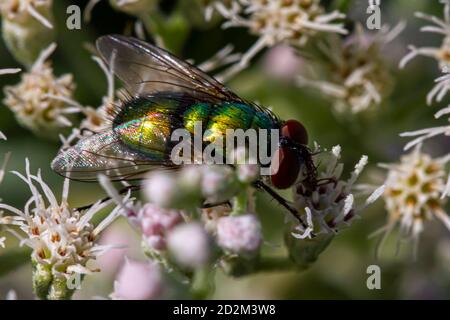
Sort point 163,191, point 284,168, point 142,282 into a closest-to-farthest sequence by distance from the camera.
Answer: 1. point 163,191
2. point 142,282
3. point 284,168

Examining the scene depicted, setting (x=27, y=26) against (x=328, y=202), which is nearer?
(x=328, y=202)

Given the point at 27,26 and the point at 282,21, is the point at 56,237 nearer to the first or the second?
the point at 27,26

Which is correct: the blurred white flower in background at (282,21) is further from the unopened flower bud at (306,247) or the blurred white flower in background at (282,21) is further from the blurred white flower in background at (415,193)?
the unopened flower bud at (306,247)

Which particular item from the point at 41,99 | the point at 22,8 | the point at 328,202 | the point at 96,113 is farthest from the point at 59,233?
the point at 22,8

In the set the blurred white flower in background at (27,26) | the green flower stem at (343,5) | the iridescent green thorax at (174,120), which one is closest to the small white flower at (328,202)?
the iridescent green thorax at (174,120)

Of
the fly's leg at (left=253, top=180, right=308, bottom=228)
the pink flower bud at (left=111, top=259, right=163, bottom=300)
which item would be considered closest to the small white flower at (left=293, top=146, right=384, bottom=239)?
the fly's leg at (left=253, top=180, right=308, bottom=228)

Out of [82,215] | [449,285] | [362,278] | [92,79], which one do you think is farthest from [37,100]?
[449,285]

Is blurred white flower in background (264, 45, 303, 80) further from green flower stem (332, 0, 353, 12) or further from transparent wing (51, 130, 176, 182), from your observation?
transparent wing (51, 130, 176, 182)
